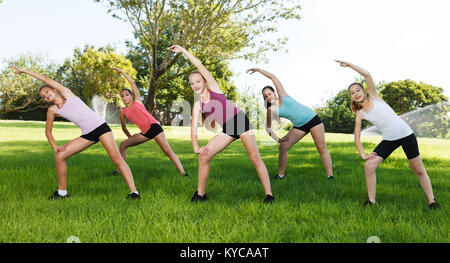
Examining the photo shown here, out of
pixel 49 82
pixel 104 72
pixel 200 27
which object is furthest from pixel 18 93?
pixel 49 82

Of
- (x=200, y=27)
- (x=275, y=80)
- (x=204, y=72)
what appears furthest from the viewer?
(x=200, y=27)

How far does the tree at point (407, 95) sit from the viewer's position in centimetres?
4686

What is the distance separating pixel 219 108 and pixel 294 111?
2.57 meters

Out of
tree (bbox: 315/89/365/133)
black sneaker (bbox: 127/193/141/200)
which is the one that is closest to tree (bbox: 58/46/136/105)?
tree (bbox: 315/89/365/133)

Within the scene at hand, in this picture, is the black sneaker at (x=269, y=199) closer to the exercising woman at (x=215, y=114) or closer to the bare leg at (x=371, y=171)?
the exercising woman at (x=215, y=114)

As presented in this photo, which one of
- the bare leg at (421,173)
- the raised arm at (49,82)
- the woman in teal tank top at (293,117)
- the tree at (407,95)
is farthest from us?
the tree at (407,95)

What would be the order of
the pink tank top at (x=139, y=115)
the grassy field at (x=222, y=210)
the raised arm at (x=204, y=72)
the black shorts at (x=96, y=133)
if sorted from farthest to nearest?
the pink tank top at (x=139, y=115)
the black shorts at (x=96, y=133)
the raised arm at (x=204, y=72)
the grassy field at (x=222, y=210)

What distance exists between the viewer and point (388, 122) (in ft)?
15.1

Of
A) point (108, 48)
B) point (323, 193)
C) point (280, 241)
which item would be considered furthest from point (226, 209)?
point (108, 48)

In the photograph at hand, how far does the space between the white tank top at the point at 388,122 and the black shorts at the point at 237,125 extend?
6.08 ft

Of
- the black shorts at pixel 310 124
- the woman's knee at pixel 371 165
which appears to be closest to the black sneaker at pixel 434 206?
the woman's knee at pixel 371 165

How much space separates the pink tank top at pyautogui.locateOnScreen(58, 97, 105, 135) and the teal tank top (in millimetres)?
3622

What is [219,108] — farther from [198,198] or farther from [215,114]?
[198,198]

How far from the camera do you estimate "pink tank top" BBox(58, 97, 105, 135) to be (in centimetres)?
495
